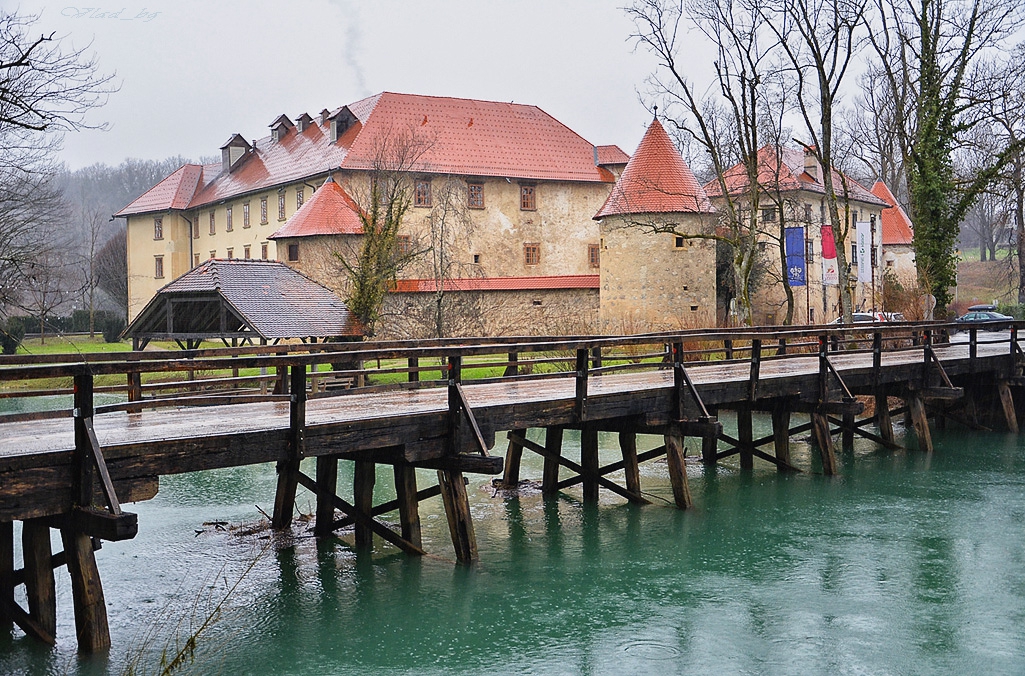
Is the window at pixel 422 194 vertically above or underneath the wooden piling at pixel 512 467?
above

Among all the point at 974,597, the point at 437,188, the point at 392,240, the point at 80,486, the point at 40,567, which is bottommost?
the point at 974,597

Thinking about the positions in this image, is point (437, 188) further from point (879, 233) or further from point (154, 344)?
point (879, 233)

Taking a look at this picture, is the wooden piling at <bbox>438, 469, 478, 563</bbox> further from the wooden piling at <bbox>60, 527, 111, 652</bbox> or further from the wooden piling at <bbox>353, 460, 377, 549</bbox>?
the wooden piling at <bbox>60, 527, 111, 652</bbox>

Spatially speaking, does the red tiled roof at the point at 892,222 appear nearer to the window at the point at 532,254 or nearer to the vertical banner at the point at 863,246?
the vertical banner at the point at 863,246

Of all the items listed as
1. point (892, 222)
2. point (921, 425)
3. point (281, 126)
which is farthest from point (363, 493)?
point (892, 222)

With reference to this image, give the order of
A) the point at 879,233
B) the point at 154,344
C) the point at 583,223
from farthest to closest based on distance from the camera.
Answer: the point at 879,233 < the point at 583,223 < the point at 154,344

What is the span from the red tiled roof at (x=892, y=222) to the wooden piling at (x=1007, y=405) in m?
35.4

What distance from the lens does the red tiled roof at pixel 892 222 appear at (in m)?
52.9

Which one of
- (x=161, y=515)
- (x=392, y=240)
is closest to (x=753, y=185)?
(x=392, y=240)

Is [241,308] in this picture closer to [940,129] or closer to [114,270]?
[940,129]

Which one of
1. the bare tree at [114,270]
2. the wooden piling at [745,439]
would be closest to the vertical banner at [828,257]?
the wooden piling at [745,439]

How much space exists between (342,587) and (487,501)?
401 centimetres

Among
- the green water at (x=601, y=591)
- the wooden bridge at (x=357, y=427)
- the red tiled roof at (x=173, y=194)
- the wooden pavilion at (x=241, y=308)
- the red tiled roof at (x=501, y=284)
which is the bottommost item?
the green water at (x=601, y=591)

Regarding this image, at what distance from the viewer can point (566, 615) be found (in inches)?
353
